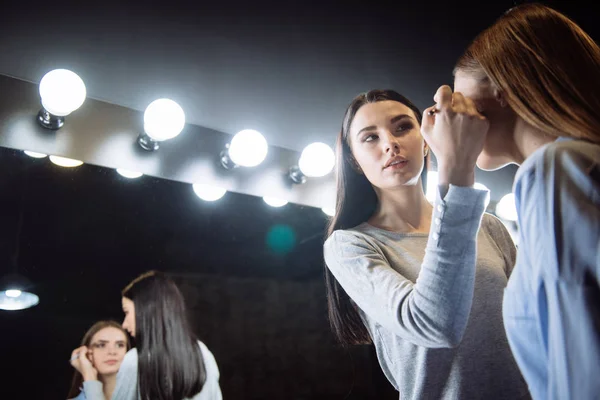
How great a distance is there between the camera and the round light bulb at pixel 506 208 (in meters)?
1.67

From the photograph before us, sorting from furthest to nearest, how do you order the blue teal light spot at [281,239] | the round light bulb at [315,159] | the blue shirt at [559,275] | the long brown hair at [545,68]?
1. the blue teal light spot at [281,239]
2. the round light bulb at [315,159]
3. the long brown hair at [545,68]
4. the blue shirt at [559,275]

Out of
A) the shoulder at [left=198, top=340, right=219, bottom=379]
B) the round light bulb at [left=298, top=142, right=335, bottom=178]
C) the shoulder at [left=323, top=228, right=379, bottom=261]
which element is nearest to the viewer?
the shoulder at [left=323, top=228, right=379, bottom=261]

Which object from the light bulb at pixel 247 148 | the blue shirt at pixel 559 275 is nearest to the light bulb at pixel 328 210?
the light bulb at pixel 247 148

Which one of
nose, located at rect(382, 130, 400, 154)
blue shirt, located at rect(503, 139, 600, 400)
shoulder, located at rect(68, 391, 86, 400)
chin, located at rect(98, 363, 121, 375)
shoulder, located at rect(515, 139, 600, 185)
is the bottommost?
blue shirt, located at rect(503, 139, 600, 400)

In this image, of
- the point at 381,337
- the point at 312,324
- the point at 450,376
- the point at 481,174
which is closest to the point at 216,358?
the point at 312,324

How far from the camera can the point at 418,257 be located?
2.52 ft

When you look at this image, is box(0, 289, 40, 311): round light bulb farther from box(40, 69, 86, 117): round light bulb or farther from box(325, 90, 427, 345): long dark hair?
box(325, 90, 427, 345): long dark hair

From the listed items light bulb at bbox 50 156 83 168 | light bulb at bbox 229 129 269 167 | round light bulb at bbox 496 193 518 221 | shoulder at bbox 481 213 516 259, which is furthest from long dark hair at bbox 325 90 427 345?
round light bulb at bbox 496 193 518 221

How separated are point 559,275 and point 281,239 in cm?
117

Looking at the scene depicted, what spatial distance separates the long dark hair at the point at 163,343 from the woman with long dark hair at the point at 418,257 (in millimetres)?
519

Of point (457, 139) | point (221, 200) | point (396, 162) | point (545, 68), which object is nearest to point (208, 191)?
point (221, 200)

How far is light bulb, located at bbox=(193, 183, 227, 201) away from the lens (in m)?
1.30

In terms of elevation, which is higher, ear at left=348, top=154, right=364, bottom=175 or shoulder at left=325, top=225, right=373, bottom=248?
ear at left=348, top=154, right=364, bottom=175

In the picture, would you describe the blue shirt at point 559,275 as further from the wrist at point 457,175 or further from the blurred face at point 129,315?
the blurred face at point 129,315
